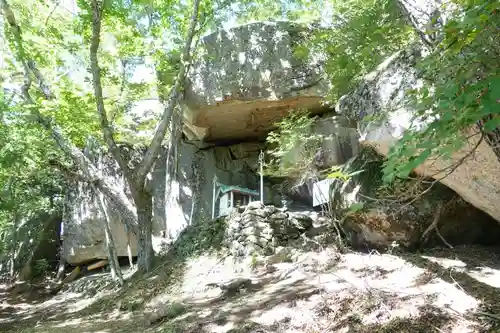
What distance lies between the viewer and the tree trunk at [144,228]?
8.20 metres

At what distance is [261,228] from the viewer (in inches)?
311

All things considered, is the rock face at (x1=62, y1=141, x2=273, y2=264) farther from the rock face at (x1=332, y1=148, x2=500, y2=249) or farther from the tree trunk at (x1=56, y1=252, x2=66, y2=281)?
the rock face at (x1=332, y1=148, x2=500, y2=249)

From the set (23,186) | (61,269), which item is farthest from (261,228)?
(23,186)

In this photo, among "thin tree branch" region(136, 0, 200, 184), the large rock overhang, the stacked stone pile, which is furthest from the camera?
the large rock overhang

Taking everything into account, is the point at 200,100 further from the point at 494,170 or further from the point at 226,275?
the point at 494,170

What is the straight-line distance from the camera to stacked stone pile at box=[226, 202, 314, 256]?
7.67 metres

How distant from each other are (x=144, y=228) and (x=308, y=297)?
193 inches

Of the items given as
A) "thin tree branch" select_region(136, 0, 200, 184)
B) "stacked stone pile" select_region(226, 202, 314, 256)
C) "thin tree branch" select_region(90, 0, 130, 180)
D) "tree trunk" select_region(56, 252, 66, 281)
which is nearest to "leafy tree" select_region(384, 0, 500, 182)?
"stacked stone pile" select_region(226, 202, 314, 256)

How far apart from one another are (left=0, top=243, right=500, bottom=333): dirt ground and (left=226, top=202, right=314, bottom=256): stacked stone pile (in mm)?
363

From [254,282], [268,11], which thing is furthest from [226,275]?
[268,11]

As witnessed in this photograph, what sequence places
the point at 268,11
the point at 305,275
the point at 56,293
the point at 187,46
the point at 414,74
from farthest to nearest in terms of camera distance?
the point at 268,11
the point at 56,293
the point at 187,46
the point at 305,275
the point at 414,74

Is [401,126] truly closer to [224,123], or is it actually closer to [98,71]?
[98,71]

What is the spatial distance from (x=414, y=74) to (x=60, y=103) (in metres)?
6.52

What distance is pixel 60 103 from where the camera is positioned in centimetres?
732
